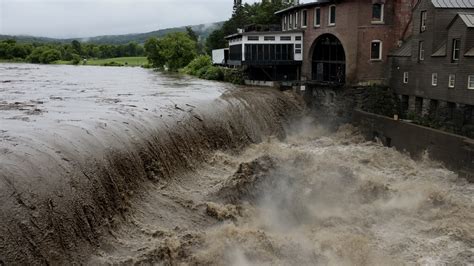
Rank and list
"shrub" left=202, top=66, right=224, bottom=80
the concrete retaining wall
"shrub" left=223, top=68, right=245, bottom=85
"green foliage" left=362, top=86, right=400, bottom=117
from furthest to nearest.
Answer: "shrub" left=202, top=66, right=224, bottom=80, "shrub" left=223, top=68, right=245, bottom=85, "green foliage" left=362, top=86, right=400, bottom=117, the concrete retaining wall

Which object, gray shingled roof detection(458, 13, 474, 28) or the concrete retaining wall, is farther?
gray shingled roof detection(458, 13, 474, 28)

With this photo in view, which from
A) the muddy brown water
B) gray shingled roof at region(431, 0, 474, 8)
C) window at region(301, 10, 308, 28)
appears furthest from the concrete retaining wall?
window at region(301, 10, 308, 28)

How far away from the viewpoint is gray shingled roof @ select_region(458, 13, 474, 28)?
25.0m

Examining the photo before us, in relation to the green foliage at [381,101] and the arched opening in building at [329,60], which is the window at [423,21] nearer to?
the green foliage at [381,101]

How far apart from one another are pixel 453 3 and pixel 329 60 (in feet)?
39.2

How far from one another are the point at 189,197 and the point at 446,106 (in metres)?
17.7

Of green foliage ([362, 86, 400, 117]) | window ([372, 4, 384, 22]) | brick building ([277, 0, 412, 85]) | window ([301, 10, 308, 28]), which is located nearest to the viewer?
green foliage ([362, 86, 400, 117])

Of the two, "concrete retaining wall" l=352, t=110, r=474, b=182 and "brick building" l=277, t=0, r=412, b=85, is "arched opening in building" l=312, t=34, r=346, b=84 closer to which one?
"brick building" l=277, t=0, r=412, b=85

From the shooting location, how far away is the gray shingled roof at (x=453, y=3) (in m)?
28.1

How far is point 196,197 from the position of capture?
16.6 metres

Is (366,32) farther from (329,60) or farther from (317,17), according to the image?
(317,17)

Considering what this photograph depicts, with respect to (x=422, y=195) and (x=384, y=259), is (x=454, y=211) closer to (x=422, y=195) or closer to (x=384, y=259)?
(x=422, y=195)

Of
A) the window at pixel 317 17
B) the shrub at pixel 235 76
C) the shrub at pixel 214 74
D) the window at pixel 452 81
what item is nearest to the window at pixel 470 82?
the window at pixel 452 81

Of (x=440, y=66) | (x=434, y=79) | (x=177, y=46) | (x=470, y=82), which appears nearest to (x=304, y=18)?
(x=434, y=79)
